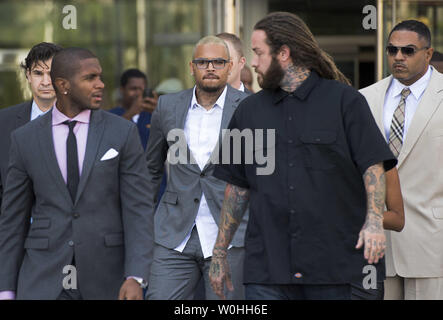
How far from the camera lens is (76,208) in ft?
15.5

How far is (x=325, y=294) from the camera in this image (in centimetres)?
454

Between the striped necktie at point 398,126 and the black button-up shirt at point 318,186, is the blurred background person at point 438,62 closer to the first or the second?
the striped necktie at point 398,126

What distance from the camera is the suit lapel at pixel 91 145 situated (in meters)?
4.72

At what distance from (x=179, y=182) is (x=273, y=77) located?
5.42ft

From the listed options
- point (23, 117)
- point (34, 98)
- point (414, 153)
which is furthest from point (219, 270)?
point (34, 98)

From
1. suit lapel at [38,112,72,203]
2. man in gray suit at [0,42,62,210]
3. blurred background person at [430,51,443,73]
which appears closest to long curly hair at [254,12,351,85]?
suit lapel at [38,112,72,203]

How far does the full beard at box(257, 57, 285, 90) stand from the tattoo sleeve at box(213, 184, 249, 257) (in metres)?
0.59

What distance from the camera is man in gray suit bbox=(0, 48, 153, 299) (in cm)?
475

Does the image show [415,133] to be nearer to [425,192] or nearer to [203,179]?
A: [425,192]

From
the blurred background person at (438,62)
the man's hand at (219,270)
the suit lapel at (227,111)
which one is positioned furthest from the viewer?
the blurred background person at (438,62)

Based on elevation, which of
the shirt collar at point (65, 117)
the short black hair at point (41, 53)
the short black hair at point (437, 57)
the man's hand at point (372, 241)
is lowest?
the man's hand at point (372, 241)

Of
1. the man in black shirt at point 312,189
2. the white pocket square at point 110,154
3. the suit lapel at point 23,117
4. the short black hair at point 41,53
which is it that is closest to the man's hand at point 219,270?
the man in black shirt at point 312,189

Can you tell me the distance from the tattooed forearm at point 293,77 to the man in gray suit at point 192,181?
1444 millimetres
